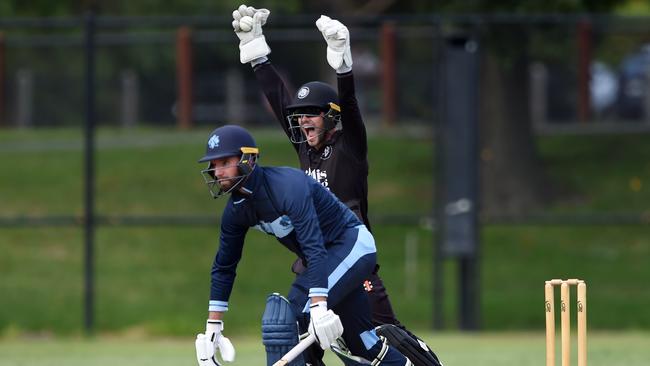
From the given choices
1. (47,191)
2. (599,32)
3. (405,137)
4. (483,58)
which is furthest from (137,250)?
(599,32)

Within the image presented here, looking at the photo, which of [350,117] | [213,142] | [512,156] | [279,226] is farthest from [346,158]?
[512,156]

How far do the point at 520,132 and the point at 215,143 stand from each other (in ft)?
34.8

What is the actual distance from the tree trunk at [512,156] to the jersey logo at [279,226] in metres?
9.56

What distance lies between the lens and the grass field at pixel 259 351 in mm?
10977

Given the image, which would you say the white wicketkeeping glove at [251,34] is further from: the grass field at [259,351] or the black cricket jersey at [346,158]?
the grass field at [259,351]

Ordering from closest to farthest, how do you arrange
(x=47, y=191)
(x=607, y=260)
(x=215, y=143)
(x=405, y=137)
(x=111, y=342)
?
(x=215, y=143), (x=111, y=342), (x=607, y=260), (x=405, y=137), (x=47, y=191)

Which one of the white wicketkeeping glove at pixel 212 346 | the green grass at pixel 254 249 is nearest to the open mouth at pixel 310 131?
the white wicketkeeping glove at pixel 212 346

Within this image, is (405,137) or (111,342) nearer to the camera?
(111,342)

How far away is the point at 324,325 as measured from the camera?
662 centimetres

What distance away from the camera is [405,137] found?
17.9m

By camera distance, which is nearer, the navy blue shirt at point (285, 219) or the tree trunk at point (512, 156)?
the navy blue shirt at point (285, 219)

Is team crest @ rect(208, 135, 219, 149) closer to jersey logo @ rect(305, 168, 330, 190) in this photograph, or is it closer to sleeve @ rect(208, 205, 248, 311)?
sleeve @ rect(208, 205, 248, 311)

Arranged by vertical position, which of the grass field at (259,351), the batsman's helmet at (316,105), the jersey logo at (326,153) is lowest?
the grass field at (259,351)

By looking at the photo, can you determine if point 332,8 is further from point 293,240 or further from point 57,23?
point 293,240
